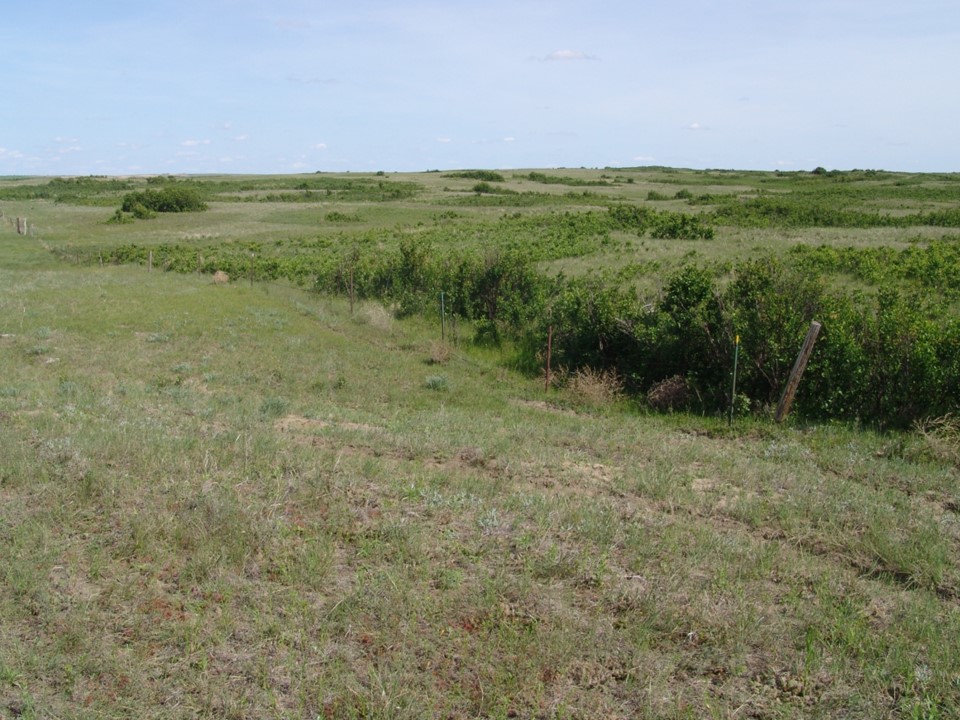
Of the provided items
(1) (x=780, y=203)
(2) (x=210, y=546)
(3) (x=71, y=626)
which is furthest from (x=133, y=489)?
(1) (x=780, y=203)

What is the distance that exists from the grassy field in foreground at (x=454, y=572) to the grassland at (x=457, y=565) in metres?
0.02

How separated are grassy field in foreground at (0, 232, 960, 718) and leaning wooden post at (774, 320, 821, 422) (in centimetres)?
201

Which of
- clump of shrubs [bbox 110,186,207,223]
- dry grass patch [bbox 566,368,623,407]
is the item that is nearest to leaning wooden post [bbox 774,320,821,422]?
dry grass patch [bbox 566,368,623,407]

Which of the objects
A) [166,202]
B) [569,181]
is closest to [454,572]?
[166,202]

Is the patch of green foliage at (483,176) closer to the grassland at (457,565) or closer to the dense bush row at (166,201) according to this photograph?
the dense bush row at (166,201)

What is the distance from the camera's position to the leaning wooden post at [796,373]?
11562mm

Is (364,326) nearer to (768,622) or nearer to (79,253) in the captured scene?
(768,622)

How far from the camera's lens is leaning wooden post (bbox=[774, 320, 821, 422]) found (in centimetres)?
1156

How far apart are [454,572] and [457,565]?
161mm

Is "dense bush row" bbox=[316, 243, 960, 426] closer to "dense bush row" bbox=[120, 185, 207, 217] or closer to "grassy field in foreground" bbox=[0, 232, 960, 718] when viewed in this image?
"grassy field in foreground" bbox=[0, 232, 960, 718]

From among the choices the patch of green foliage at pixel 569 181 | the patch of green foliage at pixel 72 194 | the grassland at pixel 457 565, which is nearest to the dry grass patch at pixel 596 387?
the grassland at pixel 457 565

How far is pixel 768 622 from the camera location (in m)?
4.84

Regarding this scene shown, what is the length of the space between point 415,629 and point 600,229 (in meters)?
39.2

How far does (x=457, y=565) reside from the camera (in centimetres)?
541
